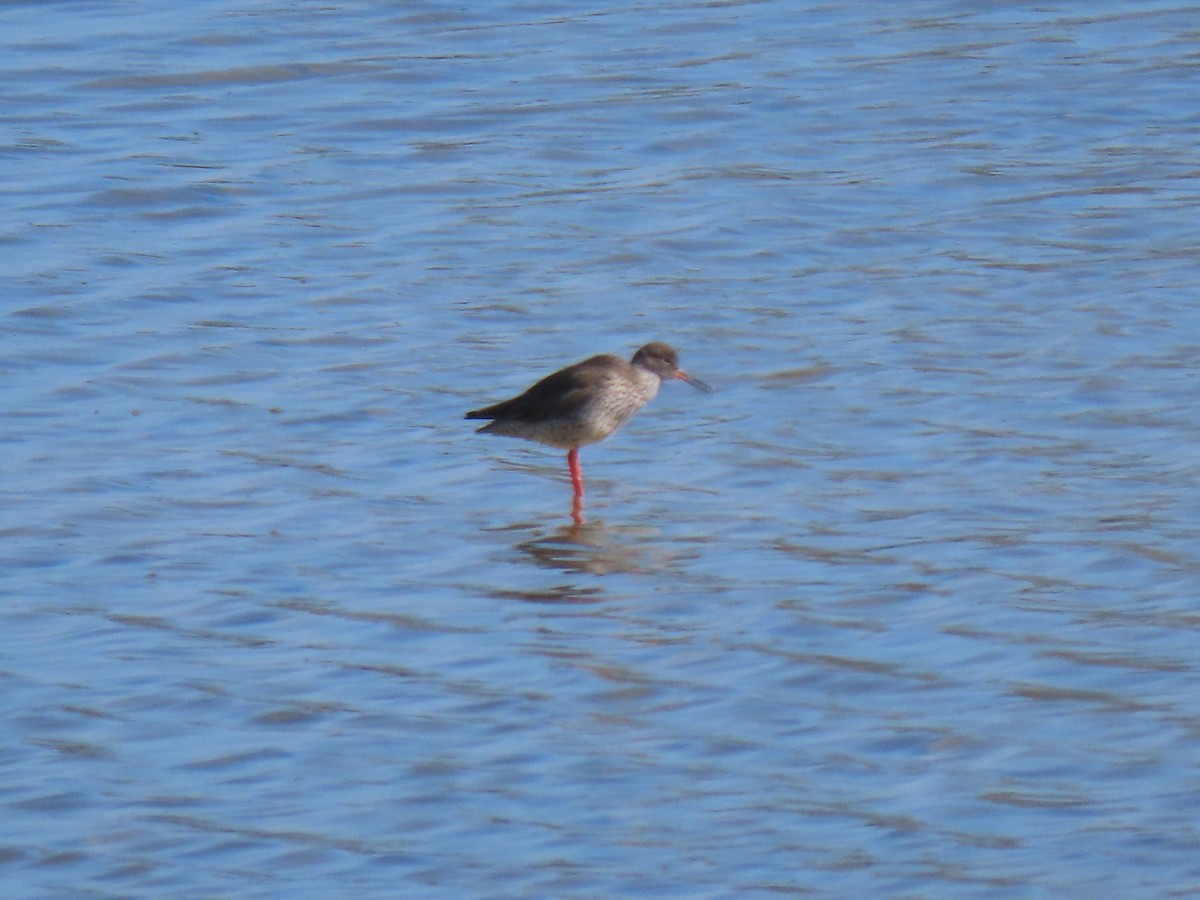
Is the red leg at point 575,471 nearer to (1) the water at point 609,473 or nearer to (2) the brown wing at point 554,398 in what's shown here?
(1) the water at point 609,473

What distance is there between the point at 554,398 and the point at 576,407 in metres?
0.16

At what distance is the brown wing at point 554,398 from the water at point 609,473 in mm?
360

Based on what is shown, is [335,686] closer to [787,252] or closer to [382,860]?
[382,860]

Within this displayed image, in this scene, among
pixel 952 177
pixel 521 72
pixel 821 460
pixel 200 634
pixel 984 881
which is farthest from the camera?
pixel 521 72

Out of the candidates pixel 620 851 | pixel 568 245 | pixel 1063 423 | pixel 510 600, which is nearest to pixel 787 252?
pixel 568 245

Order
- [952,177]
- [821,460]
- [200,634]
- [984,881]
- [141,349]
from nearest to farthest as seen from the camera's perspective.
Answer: [984,881], [200,634], [821,460], [141,349], [952,177]

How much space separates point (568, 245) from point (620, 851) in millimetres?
8119

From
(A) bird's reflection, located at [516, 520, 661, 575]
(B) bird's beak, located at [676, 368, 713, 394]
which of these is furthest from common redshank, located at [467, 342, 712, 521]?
(A) bird's reflection, located at [516, 520, 661, 575]

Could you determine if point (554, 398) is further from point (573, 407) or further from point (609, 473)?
point (609, 473)

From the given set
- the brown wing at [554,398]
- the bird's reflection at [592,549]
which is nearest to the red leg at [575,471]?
the brown wing at [554,398]

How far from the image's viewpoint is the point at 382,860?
6.94 meters

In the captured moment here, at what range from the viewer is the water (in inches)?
284

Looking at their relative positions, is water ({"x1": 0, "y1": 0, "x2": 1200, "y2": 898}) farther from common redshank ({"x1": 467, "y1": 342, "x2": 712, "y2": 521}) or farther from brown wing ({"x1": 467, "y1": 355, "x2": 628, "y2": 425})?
brown wing ({"x1": 467, "y1": 355, "x2": 628, "y2": 425})

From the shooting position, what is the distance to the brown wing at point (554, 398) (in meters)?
11.0
